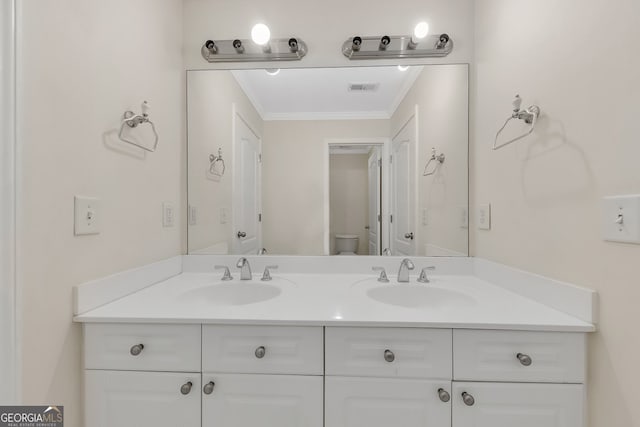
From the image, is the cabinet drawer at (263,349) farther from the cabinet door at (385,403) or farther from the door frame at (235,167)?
the door frame at (235,167)

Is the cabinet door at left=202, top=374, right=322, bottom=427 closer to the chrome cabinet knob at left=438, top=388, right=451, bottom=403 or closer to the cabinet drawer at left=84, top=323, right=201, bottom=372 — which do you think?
the cabinet drawer at left=84, top=323, right=201, bottom=372

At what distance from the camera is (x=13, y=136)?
2.23ft

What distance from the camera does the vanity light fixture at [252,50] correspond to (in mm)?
1400

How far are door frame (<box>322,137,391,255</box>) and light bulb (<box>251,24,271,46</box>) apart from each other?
1.81ft

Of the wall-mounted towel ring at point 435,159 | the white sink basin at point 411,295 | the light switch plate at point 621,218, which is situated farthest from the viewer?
the wall-mounted towel ring at point 435,159

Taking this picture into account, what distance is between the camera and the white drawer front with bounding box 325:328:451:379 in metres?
0.85

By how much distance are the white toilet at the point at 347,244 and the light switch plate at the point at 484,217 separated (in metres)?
0.59

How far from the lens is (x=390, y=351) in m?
0.85

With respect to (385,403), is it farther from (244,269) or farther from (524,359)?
(244,269)

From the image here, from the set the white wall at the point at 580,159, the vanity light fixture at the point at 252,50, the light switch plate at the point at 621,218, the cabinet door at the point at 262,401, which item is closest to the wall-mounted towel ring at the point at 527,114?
the white wall at the point at 580,159

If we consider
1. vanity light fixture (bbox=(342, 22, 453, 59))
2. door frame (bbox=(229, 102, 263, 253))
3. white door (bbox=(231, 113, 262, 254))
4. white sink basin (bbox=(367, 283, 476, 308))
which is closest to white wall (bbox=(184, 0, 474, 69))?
vanity light fixture (bbox=(342, 22, 453, 59))

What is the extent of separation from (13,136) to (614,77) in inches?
59.4

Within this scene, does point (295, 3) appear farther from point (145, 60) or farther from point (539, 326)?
point (539, 326)

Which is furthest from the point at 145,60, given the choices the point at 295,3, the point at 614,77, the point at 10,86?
the point at 614,77
